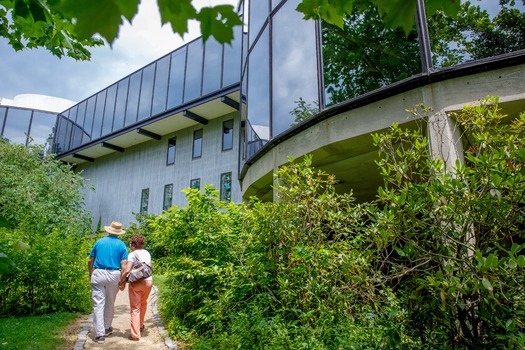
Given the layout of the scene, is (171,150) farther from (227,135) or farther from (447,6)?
(447,6)

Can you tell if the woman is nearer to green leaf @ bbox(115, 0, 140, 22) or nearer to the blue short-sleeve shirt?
the blue short-sleeve shirt

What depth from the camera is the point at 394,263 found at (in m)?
3.66

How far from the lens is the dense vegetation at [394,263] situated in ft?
10.1

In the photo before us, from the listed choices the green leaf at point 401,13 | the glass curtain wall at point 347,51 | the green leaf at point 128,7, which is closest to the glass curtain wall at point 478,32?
the glass curtain wall at point 347,51

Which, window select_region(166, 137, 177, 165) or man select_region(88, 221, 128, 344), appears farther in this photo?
window select_region(166, 137, 177, 165)

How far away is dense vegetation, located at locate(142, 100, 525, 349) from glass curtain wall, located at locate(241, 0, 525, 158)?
5.59 ft

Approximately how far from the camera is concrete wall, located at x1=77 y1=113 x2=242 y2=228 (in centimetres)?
1973

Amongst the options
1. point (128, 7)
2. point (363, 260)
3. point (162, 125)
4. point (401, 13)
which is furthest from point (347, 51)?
point (162, 125)

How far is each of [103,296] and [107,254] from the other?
685mm

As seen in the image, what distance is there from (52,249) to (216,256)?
393 cm

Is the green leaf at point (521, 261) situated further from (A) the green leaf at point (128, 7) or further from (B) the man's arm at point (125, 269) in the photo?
(B) the man's arm at point (125, 269)

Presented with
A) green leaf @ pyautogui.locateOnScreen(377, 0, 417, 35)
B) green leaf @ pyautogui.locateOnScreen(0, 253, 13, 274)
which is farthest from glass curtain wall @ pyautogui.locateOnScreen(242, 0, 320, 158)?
green leaf @ pyautogui.locateOnScreen(0, 253, 13, 274)

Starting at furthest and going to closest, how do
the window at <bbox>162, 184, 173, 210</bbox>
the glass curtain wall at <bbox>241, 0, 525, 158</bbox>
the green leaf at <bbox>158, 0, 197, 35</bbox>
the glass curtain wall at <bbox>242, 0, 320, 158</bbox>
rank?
the window at <bbox>162, 184, 173, 210</bbox>, the glass curtain wall at <bbox>242, 0, 320, 158</bbox>, the glass curtain wall at <bbox>241, 0, 525, 158</bbox>, the green leaf at <bbox>158, 0, 197, 35</bbox>

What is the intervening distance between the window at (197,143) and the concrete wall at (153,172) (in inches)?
10.1
